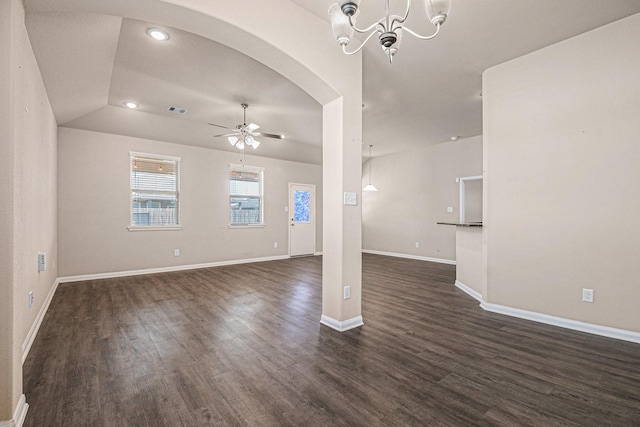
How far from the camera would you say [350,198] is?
9.71 feet

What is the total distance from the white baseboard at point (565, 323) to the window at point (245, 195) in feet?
17.0

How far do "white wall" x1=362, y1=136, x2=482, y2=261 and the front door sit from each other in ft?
6.04

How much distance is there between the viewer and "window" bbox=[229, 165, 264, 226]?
676cm

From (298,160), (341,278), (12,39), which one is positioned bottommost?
(341,278)

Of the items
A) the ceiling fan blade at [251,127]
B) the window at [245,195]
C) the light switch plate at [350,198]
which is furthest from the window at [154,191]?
the light switch plate at [350,198]

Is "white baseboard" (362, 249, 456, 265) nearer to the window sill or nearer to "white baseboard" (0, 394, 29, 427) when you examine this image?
the window sill

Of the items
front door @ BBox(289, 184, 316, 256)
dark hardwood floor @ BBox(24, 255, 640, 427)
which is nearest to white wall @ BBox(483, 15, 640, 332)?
dark hardwood floor @ BBox(24, 255, 640, 427)

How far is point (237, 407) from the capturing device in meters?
1.72

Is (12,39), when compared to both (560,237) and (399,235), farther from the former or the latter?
(399,235)

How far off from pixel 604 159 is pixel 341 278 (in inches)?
111

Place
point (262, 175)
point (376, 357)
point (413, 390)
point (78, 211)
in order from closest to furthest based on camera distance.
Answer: point (413, 390) → point (376, 357) → point (78, 211) → point (262, 175)

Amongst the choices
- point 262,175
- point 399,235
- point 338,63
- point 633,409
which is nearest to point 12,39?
point 338,63

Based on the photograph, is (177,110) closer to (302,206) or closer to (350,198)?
(350,198)

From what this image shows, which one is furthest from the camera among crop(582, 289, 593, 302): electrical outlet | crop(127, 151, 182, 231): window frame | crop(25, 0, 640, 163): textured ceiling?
crop(127, 151, 182, 231): window frame
